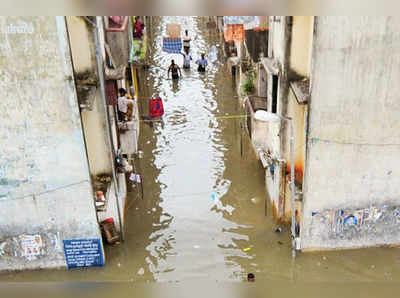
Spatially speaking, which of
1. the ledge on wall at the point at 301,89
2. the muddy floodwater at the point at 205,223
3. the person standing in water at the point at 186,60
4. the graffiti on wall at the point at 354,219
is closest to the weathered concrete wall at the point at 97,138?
the muddy floodwater at the point at 205,223

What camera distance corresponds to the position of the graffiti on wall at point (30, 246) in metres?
10.4

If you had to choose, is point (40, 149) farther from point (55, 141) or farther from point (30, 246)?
point (30, 246)

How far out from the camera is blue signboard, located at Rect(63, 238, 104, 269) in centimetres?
1055

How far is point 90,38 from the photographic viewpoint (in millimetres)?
9992

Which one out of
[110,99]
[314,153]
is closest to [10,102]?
[110,99]

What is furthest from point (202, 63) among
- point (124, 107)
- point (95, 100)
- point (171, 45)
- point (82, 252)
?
point (82, 252)

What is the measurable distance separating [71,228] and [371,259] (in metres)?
6.98

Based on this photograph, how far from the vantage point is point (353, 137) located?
976cm

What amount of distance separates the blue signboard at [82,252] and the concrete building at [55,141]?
0.02m

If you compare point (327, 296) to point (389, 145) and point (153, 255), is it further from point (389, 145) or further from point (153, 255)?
point (153, 255)

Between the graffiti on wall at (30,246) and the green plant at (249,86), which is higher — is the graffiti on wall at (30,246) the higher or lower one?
the lower one

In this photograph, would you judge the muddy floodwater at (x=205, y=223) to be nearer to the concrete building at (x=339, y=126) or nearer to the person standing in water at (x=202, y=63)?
the concrete building at (x=339, y=126)

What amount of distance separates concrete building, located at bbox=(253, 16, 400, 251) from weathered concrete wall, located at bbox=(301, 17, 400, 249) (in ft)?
0.06

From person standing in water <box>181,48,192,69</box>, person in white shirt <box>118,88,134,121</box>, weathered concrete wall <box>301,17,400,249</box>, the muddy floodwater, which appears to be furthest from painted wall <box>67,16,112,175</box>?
person standing in water <box>181,48,192,69</box>
